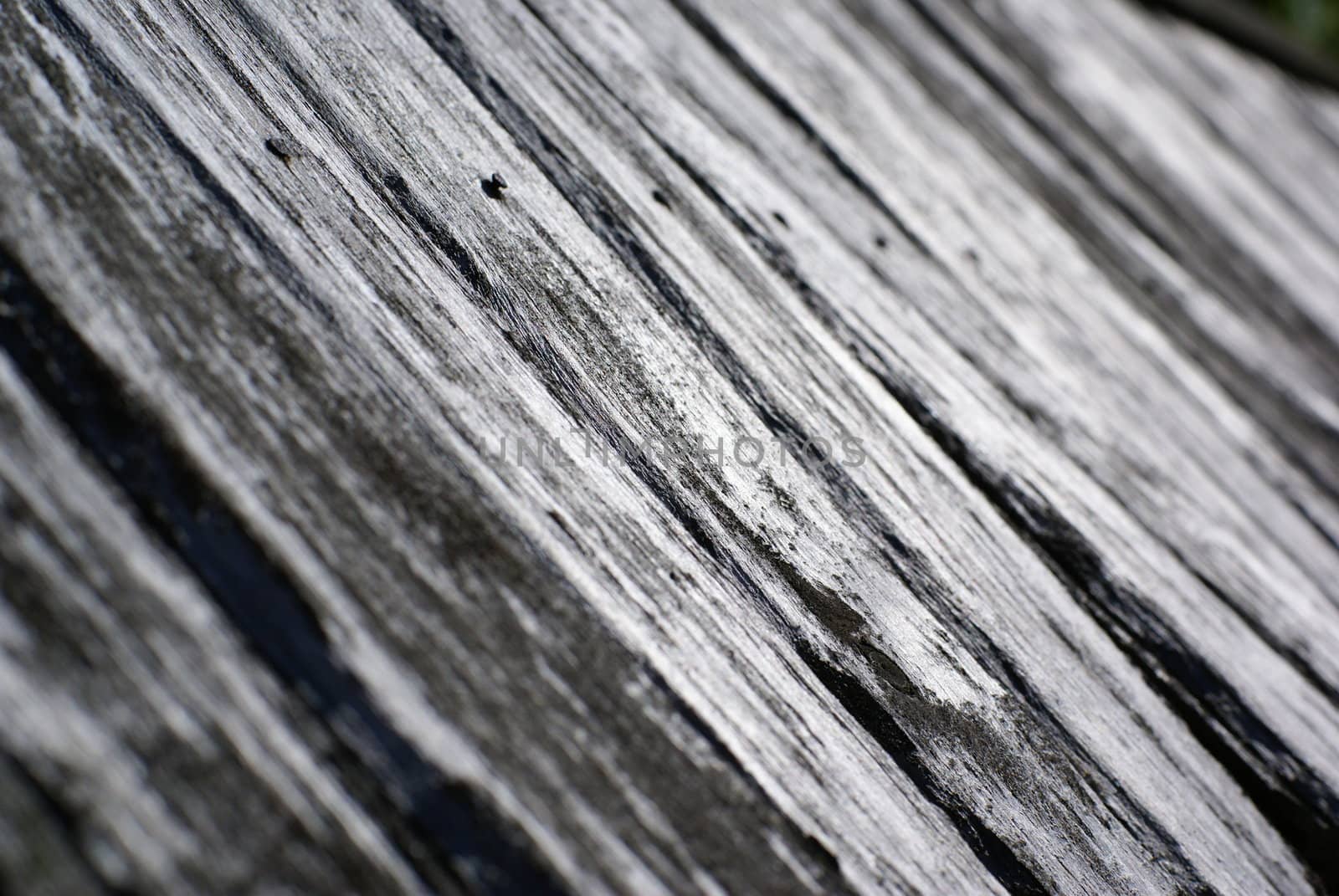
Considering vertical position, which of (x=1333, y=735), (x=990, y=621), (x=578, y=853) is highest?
(x=578, y=853)

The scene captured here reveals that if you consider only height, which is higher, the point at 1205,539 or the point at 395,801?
the point at 395,801

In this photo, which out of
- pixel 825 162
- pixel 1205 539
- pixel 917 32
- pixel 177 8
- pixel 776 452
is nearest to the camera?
pixel 177 8

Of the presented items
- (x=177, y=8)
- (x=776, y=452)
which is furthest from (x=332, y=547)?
(x=177, y=8)

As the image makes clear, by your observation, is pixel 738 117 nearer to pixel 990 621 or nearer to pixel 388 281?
pixel 388 281

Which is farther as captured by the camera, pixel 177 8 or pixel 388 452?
pixel 177 8

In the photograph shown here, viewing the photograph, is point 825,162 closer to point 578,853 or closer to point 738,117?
point 738,117

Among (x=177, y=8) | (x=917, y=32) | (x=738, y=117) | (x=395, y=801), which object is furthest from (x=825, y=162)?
(x=395, y=801)

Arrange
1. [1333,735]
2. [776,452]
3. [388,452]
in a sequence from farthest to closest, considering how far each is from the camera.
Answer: [1333,735]
[776,452]
[388,452]
